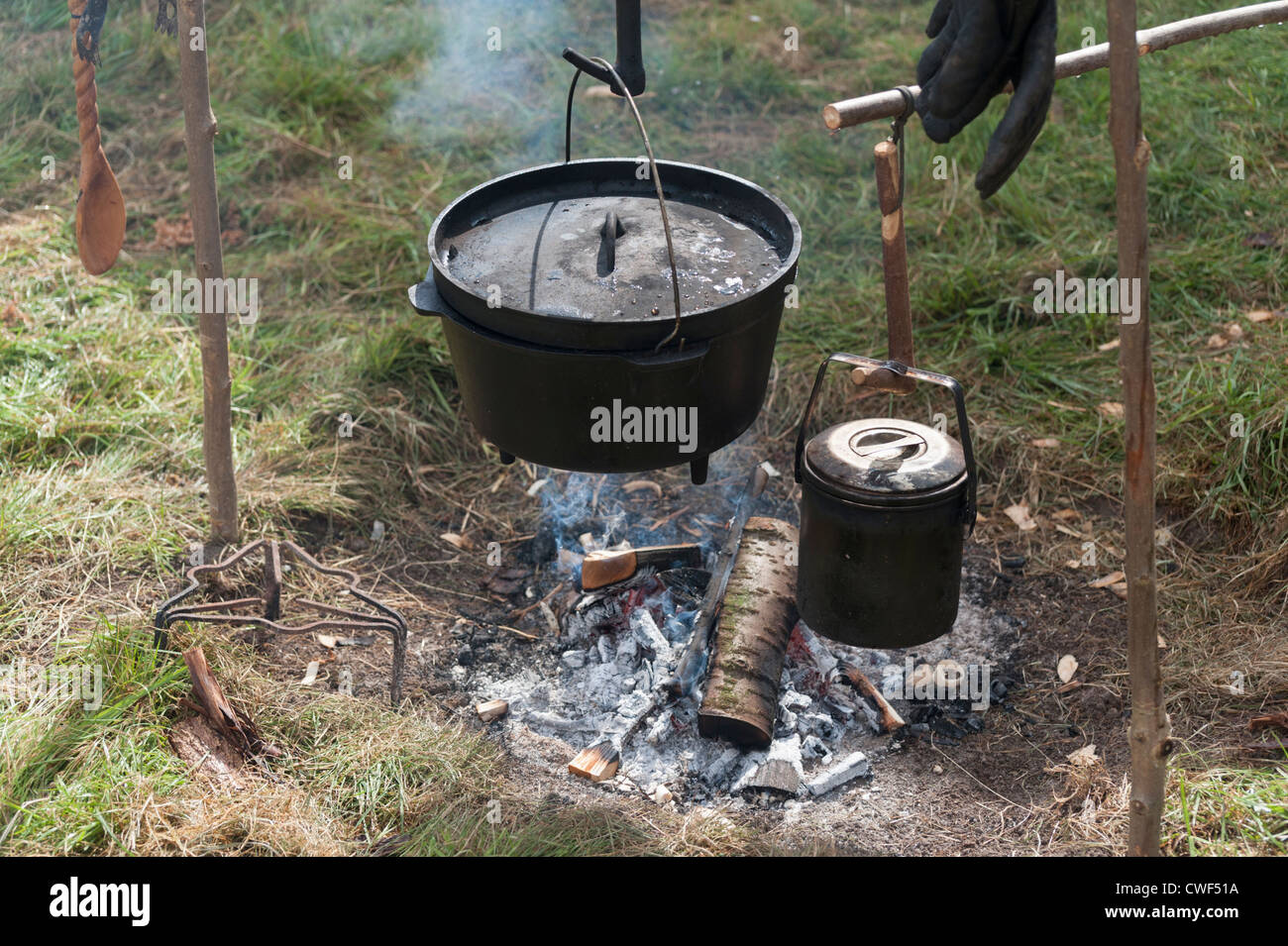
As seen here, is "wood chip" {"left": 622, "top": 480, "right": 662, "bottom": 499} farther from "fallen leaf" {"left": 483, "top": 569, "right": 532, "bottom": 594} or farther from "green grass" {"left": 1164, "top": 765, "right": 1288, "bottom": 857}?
"green grass" {"left": 1164, "top": 765, "right": 1288, "bottom": 857}

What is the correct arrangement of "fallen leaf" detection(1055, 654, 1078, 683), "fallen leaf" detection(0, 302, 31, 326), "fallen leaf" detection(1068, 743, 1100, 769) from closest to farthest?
1. "fallen leaf" detection(1068, 743, 1100, 769)
2. "fallen leaf" detection(1055, 654, 1078, 683)
3. "fallen leaf" detection(0, 302, 31, 326)

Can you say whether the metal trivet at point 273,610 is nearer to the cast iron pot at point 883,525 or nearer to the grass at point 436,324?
the grass at point 436,324

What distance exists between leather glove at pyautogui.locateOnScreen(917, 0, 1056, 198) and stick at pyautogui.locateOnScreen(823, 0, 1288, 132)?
240 millimetres

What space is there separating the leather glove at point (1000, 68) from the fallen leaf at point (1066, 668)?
1.85m

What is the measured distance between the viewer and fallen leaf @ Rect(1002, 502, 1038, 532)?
4410 mm

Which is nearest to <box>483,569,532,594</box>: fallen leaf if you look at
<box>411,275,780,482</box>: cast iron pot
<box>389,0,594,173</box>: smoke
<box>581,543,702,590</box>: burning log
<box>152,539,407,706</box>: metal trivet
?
<box>581,543,702,590</box>: burning log

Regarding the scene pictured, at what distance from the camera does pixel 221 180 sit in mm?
6355

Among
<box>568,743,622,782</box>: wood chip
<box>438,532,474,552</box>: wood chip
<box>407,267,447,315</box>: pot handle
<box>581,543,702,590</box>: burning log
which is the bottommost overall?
<box>568,743,622,782</box>: wood chip

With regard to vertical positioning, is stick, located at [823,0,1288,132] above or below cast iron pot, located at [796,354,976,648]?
above

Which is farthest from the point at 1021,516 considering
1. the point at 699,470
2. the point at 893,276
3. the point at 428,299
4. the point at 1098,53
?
the point at 428,299

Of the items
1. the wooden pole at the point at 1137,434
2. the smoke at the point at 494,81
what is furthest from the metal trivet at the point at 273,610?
the smoke at the point at 494,81

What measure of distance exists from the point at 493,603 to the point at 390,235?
7.61 feet

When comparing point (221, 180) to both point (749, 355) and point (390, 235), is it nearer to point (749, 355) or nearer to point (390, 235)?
point (390, 235)

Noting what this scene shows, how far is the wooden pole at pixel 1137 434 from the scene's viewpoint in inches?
97.2
